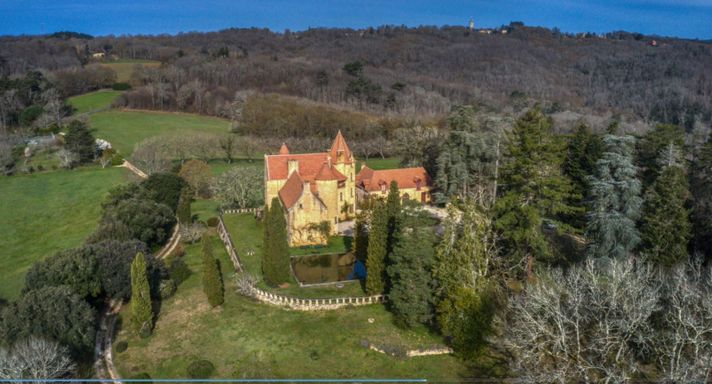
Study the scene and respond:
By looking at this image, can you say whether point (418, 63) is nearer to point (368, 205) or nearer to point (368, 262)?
point (368, 205)

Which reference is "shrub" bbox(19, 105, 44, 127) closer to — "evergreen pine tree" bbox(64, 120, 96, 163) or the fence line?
"evergreen pine tree" bbox(64, 120, 96, 163)

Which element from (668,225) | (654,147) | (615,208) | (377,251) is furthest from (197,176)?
(668,225)

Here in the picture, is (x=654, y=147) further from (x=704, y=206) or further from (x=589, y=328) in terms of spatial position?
(x=589, y=328)

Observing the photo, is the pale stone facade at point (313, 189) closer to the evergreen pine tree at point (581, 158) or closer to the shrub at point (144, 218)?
the shrub at point (144, 218)

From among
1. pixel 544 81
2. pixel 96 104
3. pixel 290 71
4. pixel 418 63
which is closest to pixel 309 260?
pixel 96 104

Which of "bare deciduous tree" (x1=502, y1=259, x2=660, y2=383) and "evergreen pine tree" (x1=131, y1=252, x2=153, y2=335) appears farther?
"evergreen pine tree" (x1=131, y1=252, x2=153, y2=335)

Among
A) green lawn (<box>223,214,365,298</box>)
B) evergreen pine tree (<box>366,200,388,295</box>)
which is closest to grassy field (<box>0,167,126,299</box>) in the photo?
green lawn (<box>223,214,365,298</box>)

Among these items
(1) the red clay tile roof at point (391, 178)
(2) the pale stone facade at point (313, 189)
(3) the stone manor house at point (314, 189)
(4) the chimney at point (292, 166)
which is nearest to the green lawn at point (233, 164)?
(1) the red clay tile roof at point (391, 178)
